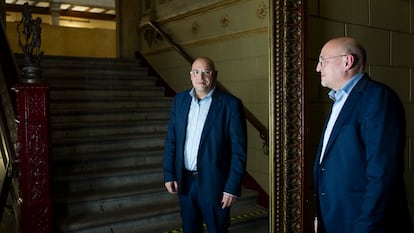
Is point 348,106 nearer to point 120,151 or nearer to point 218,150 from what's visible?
point 218,150

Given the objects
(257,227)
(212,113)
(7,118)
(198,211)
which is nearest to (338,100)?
(212,113)

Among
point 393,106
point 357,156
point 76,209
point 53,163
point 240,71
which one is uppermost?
point 240,71

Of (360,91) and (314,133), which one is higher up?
(360,91)

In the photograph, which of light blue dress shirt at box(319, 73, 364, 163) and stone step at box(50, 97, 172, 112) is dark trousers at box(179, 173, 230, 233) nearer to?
stone step at box(50, 97, 172, 112)

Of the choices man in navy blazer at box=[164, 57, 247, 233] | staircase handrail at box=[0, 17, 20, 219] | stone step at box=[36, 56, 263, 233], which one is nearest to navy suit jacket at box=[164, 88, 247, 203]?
man in navy blazer at box=[164, 57, 247, 233]

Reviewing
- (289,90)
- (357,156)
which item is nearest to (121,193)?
(289,90)

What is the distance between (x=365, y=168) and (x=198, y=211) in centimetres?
73

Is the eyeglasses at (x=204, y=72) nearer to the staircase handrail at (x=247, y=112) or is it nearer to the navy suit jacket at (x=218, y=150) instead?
the navy suit jacket at (x=218, y=150)

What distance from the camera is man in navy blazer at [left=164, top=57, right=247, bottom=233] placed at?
1.59 m

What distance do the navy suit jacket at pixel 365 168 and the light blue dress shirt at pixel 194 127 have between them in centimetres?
50

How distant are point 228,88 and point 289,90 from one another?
0.29 metres

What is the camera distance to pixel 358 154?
1.18m

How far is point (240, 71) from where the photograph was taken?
1791 millimetres

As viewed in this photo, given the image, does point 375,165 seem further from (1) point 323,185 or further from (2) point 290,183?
(2) point 290,183
